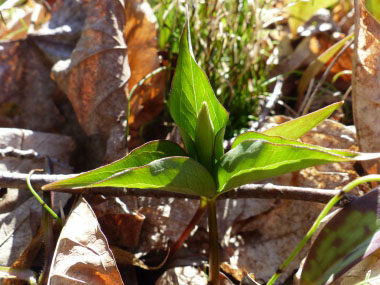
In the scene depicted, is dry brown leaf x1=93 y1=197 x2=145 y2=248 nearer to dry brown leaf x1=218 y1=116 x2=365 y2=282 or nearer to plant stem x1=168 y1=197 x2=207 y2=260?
plant stem x1=168 y1=197 x2=207 y2=260

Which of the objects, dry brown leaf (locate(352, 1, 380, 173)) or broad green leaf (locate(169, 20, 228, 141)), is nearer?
broad green leaf (locate(169, 20, 228, 141))

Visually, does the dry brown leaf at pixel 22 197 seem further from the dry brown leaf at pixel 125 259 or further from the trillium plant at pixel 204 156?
the trillium plant at pixel 204 156

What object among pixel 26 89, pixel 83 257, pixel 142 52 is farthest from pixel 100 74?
pixel 83 257

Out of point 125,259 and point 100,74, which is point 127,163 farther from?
point 100,74

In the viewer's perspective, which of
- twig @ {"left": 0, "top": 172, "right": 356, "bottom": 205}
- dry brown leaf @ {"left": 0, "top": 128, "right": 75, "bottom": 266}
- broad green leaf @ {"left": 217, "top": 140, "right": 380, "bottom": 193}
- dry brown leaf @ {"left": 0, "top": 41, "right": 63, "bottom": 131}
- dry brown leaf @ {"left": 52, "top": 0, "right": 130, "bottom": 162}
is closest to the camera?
Answer: broad green leaf @ {"left": 217, "top": 140, "right": 380, "bottom": 193}

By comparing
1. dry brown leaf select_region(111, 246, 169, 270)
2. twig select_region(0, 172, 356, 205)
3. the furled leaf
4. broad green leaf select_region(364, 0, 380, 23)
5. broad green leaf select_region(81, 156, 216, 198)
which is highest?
broad green leaf select_region(364, 0, 380, 23)

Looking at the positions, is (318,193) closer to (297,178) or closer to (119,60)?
(297,178)

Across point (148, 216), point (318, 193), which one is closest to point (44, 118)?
point (148, 216)

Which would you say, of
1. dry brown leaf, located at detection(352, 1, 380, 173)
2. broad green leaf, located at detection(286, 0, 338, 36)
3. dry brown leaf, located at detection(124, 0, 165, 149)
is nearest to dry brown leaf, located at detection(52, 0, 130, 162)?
dry brown leaf, located at detection(124, 0, 165, 149)
